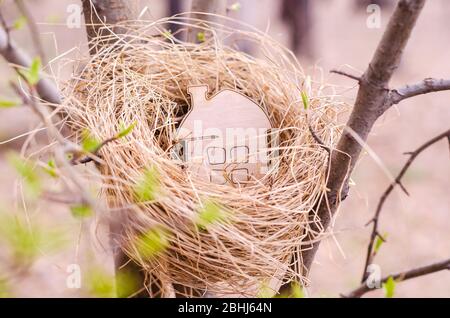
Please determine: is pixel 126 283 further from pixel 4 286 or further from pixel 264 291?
pixel 4 286

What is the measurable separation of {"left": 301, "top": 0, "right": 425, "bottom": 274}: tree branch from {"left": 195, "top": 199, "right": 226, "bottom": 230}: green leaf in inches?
5.7

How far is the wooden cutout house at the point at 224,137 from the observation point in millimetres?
998

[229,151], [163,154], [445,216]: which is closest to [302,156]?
[229,151]

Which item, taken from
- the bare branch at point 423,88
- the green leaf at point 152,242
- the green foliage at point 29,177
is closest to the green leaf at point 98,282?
the green leaf at point 152,242

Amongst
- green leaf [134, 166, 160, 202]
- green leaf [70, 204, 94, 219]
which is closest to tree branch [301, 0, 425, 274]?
green leaf [134, 166, 160, 202]

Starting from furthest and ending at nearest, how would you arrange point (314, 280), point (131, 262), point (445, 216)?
point (445, 216)
point (314, 280)
point (131, 262)

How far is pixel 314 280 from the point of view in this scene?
9.44 feet

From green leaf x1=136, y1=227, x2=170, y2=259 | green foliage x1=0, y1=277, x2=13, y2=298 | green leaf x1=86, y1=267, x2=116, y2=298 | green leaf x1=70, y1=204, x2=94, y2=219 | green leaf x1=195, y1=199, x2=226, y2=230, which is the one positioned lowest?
green foliage x1=0, y1=277, x2=13, y2=298

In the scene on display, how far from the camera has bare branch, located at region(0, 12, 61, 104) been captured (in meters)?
0.94

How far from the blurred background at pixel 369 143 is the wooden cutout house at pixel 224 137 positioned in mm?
176

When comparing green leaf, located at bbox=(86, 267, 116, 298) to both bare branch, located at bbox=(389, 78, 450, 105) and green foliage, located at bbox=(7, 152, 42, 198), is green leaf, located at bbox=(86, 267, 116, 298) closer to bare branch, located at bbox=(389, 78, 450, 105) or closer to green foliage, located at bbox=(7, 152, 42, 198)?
green foliage, located at bbox=(7, 152, 42, 198)

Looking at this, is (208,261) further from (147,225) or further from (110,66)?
(110,66)

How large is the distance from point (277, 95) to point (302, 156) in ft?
0.53
